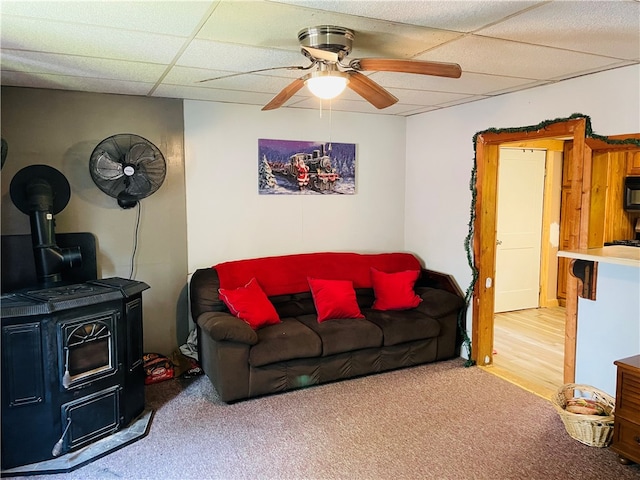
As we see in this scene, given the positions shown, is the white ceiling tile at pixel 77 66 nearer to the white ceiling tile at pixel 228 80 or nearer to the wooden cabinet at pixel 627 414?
the white ceiling tile at pixel 228 80

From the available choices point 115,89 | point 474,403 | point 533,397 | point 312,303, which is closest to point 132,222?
point 115,89

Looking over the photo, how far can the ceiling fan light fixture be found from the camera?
2234 millimetres

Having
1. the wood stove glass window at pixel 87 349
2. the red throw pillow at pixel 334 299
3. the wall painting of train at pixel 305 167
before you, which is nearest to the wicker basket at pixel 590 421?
the red throw pillow at pixel 334 299

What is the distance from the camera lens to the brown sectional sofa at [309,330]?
3355 mm

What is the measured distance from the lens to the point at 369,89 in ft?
8.07

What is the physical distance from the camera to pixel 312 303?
416 centimetres

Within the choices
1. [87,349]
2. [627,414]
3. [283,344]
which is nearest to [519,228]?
[627,414]

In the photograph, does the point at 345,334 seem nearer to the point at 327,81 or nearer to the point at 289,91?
the point at 289,91

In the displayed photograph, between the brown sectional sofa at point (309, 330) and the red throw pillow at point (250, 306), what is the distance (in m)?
0.07

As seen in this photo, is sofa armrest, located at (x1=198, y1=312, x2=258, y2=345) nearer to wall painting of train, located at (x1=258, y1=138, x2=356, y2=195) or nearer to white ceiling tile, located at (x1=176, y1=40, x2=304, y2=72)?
wall painting of train, located at (x1=258, y1=138, x2=356, y2=195)

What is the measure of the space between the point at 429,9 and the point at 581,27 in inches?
31.6

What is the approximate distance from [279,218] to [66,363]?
87.1 inches

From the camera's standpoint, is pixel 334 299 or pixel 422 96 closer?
pixel 422 96

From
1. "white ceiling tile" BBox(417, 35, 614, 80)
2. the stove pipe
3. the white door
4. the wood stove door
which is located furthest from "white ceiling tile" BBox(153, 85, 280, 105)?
the white door
